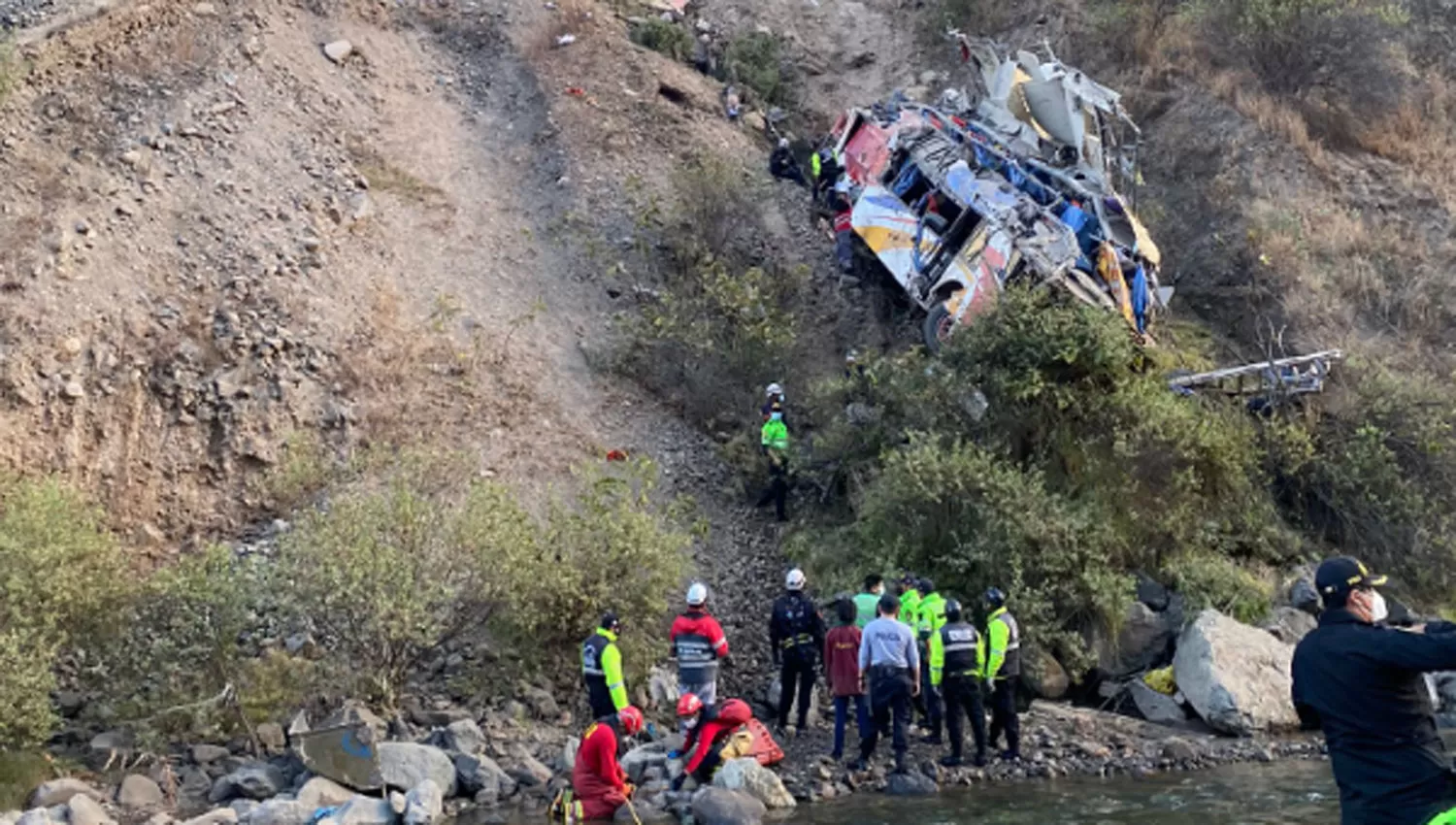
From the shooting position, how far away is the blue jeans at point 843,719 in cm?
1176

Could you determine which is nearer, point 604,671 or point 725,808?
point 725,808

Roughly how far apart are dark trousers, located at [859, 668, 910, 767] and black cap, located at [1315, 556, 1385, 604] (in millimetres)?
6601

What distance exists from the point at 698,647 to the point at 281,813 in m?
3.67

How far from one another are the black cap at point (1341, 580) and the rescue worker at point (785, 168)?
1857 centimetres

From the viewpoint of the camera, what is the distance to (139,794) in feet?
35.8

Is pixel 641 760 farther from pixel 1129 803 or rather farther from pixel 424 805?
pixel 1129 803

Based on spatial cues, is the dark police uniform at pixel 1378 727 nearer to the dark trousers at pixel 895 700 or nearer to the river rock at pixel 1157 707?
the dark trousers at pixel 895 700

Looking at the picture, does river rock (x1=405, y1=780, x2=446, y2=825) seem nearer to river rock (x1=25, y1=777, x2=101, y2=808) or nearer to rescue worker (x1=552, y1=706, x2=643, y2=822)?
rescue worker (x1=552, y1=706, x2=643, y2=822)

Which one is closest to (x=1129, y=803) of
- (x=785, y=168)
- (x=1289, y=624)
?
(x=1289, y=624)

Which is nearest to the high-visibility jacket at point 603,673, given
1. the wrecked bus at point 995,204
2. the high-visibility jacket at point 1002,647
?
the high-visibility jacket at point 1002,647

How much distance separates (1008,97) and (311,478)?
10.4 m

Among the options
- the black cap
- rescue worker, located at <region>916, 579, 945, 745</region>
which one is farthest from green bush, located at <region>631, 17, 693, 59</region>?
the black cap

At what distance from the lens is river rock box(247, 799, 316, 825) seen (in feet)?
32.6

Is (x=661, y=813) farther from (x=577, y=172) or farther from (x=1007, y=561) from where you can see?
(x=577, y=172)
